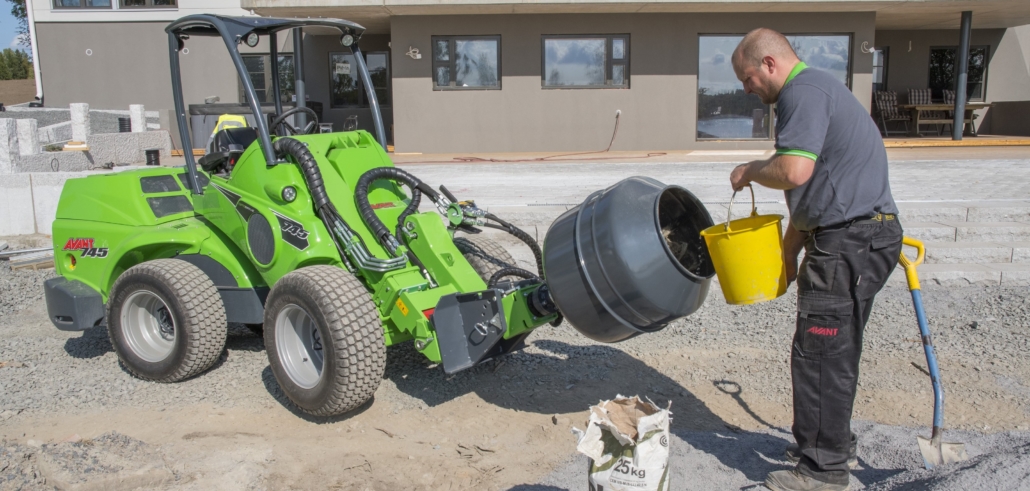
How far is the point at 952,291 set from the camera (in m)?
6.57

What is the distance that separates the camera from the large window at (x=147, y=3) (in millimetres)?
19781

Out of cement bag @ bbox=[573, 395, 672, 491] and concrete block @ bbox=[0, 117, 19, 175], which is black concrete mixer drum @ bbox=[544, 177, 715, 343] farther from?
concrete block @ bbox=[0, 117, 19, 175]

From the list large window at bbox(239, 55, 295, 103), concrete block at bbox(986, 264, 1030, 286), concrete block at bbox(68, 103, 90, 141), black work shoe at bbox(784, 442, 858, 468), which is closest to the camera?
black work shoe at bbox(784, 442, 858, 468)

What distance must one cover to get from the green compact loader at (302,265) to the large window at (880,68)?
16281 mm

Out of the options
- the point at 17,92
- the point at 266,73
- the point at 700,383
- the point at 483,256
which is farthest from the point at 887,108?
the point at 17,92

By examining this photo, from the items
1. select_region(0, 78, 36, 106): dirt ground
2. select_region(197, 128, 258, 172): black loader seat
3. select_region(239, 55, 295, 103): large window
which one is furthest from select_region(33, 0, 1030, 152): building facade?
select_region(0, 78, 36, 106): dirt ground

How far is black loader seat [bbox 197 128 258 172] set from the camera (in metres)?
5.21

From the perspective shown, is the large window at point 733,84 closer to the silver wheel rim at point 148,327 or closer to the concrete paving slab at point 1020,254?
the concrete paving slab at point 1020,254

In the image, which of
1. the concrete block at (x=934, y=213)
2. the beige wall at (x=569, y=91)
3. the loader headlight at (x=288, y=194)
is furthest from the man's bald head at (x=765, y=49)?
the beige wall at (x=569, y=91)

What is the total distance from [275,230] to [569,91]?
38.2 feet

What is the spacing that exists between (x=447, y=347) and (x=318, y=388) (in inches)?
29.0

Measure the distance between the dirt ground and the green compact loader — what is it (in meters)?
28.3

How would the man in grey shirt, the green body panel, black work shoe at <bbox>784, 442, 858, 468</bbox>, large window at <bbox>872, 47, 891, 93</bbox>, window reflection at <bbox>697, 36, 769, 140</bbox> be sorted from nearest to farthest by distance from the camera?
the man in grey shirt < black work shoe at <bbox>784, 442, 858, 468</bbox> < the green body panel < window reflection at <bbox>697, 36, 769, 140</bbox> < large window at <bbox>872, 47, 891, 93</bbox>

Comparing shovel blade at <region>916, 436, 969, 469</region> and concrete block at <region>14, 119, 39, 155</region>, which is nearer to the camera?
shovel blade at <region>916, 436, 969, 469</region>
